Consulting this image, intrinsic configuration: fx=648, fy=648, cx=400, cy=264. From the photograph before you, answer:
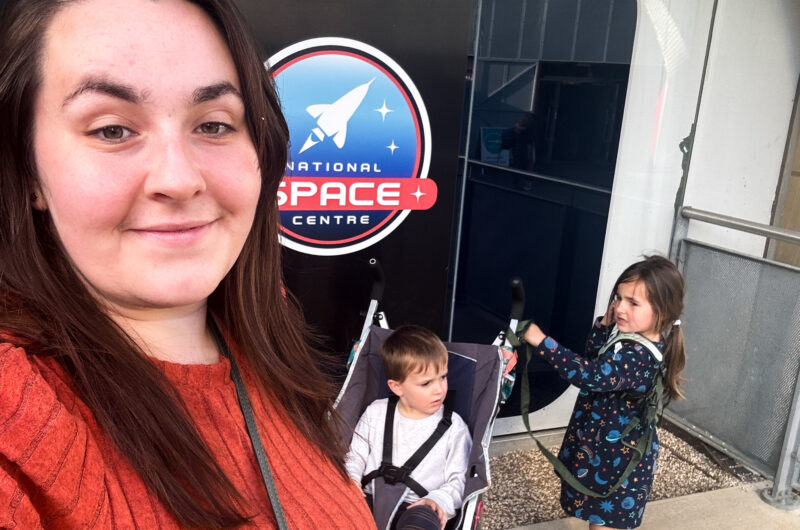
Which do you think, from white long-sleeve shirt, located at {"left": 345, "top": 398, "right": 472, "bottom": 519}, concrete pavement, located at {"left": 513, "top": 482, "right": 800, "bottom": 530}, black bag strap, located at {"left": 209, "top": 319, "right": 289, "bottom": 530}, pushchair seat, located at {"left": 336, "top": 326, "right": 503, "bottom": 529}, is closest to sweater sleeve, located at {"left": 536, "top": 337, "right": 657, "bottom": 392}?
pushchair seat, located at {"left": 336, "top": 326, "right": 503, "bottom": 529}

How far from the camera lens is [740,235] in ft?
15.3

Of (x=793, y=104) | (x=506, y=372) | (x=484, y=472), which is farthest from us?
(x=793, y=104)

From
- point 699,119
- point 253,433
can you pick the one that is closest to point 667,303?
point 699,119

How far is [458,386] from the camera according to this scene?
2859mm

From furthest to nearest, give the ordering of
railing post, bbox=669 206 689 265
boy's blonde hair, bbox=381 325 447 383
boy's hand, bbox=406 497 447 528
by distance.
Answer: railing post, bbox=669 206 689 265 → boy's blonde hair, bbox=381 325 447 383 → boy's hand, bbox=406 497 447 528

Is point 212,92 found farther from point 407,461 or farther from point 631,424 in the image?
point 631,424

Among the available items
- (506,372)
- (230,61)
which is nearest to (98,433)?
(230,61)

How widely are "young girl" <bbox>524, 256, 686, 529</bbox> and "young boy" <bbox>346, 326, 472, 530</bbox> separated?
20.3 inches

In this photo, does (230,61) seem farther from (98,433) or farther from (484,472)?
(484,472)

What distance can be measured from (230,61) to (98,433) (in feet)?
1.79

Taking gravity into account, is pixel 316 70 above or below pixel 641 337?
above

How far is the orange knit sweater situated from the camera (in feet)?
2.30

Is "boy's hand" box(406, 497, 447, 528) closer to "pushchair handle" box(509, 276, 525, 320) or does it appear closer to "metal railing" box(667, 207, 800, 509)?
"pushchair handle" box(509, 276, 525, 320)

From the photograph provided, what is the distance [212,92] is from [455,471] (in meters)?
2.12
